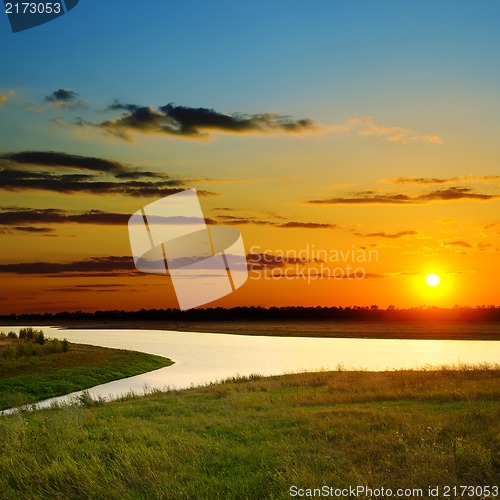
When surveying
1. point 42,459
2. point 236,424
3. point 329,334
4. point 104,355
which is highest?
point 42,459

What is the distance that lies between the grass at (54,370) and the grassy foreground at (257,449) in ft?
52.4

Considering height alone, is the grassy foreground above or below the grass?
above

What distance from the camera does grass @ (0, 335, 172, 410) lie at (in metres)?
36.5

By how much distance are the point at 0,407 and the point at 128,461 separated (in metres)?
22.0

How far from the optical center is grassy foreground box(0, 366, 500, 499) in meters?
11.4

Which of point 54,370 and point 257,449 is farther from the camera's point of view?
point 54,370

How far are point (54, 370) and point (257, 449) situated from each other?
34.0 m

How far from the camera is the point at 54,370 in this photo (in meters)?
44.2

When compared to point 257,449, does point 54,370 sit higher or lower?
lower

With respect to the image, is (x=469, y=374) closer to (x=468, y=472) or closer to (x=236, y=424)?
(x=236, y=424)

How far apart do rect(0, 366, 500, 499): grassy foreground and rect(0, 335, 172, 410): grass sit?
52.4 ft

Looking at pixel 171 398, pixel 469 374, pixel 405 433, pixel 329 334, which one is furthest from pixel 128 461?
pixel 329 334

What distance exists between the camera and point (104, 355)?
188 feet

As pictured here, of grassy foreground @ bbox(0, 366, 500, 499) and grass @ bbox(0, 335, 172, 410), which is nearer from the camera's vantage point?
grassy foreground @ bbox(0, 366, 500, 499)
